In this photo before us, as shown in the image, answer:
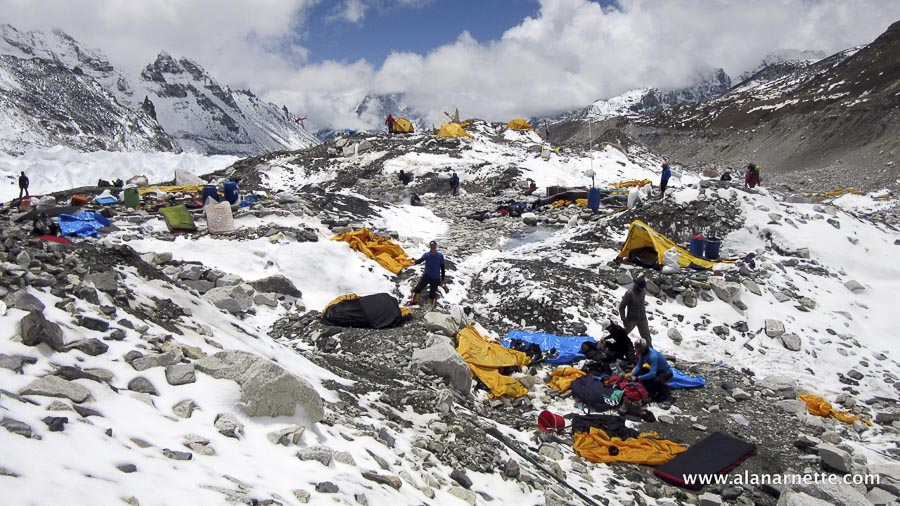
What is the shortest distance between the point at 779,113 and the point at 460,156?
149 feet

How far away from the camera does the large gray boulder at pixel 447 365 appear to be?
709 cm

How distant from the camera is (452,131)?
3038 cm

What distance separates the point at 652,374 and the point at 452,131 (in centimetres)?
2461

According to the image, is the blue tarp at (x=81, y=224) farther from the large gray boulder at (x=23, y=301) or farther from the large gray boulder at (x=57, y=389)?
the large gray boulder at (x=57, y=389)

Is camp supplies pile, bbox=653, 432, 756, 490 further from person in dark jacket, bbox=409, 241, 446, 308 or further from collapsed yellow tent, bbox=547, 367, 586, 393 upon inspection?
person in dark jacket, bbox=409, 241, 446, 308

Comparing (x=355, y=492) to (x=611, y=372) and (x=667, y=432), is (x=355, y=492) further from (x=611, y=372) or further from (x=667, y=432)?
(x=611, y=372)

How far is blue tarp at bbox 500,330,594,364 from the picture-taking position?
847cm

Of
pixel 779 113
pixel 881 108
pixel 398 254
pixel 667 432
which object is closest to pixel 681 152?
pixel 779 113

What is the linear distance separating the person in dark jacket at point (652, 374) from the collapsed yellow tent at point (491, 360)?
1.61m

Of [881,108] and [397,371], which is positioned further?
[881,108]

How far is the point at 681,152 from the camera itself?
6331 cm

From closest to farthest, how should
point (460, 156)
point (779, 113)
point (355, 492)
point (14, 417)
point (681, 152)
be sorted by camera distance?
point (14, 417) → point (355, 492) → point (460, 156) → point (779, 113) → point (681, 152)

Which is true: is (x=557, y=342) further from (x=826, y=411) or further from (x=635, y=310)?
(x=826, y=411)

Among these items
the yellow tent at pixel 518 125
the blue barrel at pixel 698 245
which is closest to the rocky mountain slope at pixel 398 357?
the blue barrel at pixel 698 245
